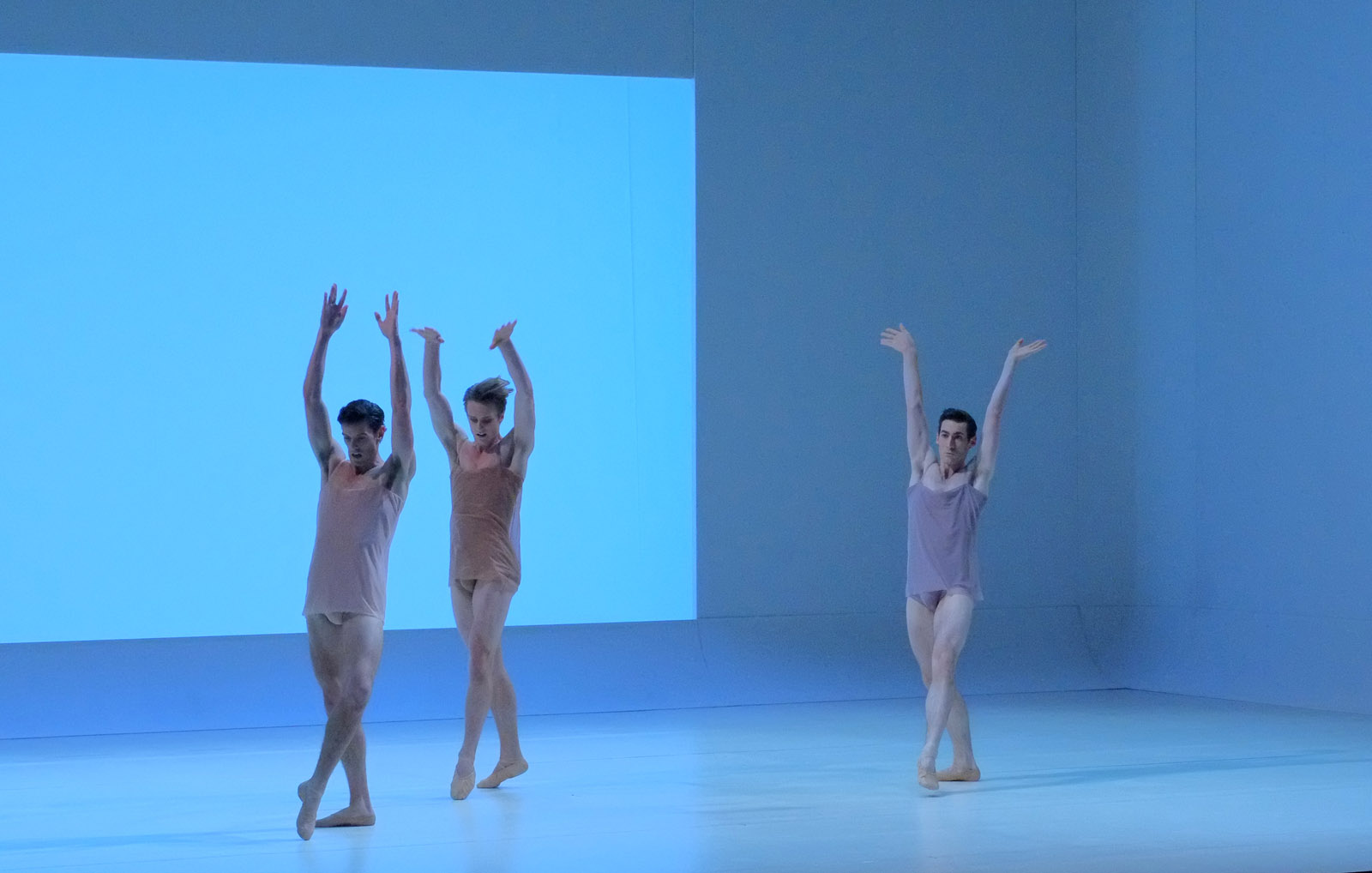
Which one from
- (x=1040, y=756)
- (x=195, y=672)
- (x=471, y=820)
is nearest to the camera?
(x=471, y=820)

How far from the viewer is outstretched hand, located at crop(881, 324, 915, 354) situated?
6.56m

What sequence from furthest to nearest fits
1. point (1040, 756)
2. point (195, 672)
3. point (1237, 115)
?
point (1237, 115) → point (195, 672) → point (1040, 756)

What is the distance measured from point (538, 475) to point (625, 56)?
2704mm

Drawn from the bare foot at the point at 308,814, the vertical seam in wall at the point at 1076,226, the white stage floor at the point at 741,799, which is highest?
the vertical seam in wall at the point at 1076,226

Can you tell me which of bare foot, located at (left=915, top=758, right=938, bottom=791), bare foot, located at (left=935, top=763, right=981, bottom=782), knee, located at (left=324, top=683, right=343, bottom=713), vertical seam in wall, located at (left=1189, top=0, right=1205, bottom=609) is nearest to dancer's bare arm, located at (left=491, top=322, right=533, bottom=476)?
knee, located at (left=324, top=683, right=343, bottom=713)

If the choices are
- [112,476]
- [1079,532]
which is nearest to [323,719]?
[112,476]

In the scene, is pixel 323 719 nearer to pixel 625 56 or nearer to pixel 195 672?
pixel 195 672

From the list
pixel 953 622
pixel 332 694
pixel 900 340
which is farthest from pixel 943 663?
pixel 332 694

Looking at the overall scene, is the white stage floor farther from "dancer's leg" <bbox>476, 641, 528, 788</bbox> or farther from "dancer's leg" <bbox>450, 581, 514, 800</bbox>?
"dancer's leg" <bbox>450, 581, 514, 800</bbox>

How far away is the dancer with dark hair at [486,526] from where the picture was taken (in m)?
6.18

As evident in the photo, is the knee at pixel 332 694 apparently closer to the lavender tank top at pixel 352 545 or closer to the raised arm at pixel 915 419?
the lavender tank top at pixel 352 545

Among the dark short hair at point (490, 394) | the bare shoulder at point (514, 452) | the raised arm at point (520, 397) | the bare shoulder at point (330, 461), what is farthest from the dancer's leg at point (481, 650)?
the bare shoulder at point (330, 461)

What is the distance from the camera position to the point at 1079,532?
11.3m

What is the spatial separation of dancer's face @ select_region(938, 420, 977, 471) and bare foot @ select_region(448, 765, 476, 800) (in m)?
2.19
